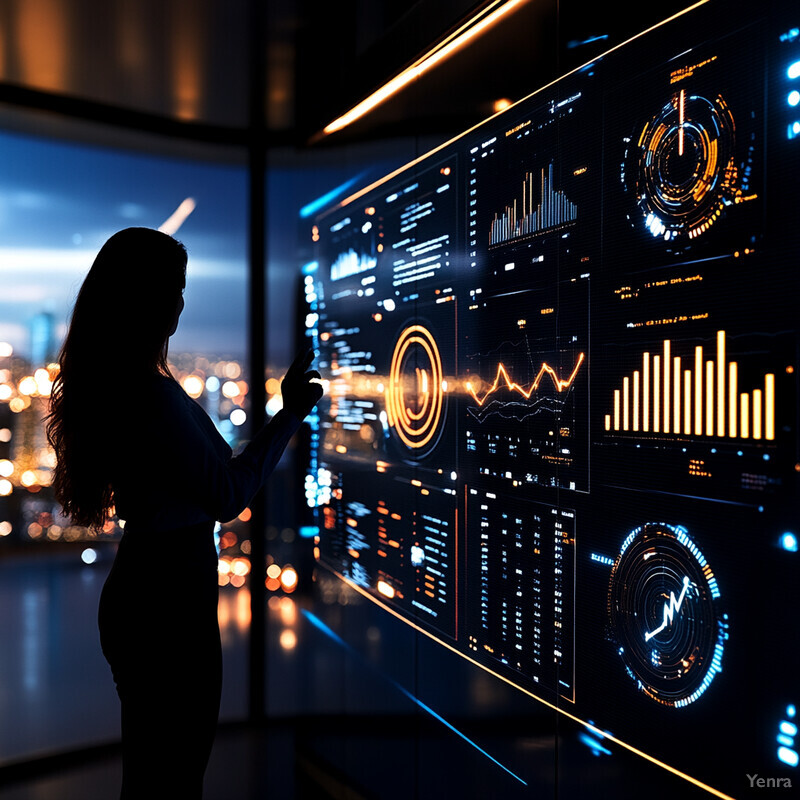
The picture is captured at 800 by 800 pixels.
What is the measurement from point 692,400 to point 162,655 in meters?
1.12

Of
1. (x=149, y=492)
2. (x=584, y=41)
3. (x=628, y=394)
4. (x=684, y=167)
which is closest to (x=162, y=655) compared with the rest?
(x=149, y=492)

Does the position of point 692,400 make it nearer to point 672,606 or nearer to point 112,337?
point 672,606

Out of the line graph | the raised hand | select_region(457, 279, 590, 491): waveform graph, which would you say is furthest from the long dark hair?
the line graph

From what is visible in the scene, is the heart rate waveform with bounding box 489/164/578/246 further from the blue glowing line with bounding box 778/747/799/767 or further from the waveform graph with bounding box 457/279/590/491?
the blue glowing line with bounding box 778/747/799/767

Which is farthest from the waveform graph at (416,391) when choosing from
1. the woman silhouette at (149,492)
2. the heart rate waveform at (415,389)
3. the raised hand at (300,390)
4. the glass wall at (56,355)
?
the glass wall at (56,355)

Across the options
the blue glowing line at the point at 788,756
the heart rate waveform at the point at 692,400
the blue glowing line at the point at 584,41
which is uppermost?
the blue glowing line at the point at 584,41

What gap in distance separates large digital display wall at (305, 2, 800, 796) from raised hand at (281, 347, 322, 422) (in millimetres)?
341

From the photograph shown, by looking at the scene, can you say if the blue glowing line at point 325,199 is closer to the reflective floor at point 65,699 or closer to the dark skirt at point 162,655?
the dark skirt at point 162,655

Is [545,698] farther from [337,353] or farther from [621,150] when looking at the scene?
[337,353]

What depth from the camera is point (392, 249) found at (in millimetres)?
2260

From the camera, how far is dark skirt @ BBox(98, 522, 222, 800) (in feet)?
4.93

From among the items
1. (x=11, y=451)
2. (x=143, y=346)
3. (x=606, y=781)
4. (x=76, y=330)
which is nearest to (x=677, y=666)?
(x=606, y=781)

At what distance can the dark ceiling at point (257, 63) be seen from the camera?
184cm

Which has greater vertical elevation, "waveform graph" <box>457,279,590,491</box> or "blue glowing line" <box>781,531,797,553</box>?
"waveform graph" <box>457,279,590,491</box>
